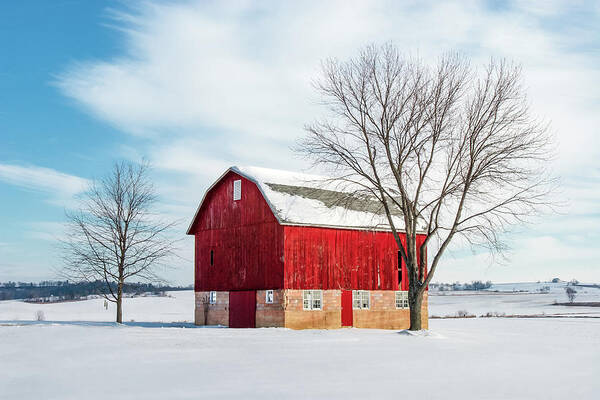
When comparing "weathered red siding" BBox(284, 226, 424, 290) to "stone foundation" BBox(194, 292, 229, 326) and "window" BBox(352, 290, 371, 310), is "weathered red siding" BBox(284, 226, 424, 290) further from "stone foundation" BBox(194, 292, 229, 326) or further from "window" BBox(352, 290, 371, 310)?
"stone foundation" BBox(194, 292, 229, 326)

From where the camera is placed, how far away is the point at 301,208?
30.8m

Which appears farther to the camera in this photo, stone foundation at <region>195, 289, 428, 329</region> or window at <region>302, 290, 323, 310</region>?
window at <region>302, 290, 323, 310</region>

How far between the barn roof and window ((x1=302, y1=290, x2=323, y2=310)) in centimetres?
328

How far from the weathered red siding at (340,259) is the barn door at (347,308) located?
0.36 metres

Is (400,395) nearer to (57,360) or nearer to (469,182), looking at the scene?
(57,360)

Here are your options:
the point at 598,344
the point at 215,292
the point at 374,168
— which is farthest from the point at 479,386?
the point at 215,292

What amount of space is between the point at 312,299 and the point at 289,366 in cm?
1448

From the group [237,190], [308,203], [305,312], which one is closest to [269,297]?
[305,312]

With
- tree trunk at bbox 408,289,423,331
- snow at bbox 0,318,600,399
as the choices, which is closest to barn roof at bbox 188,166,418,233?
tree trunk at bbox 408,289,423,331

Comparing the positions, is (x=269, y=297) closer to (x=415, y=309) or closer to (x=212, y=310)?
(x=212, y=310)

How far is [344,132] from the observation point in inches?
1103

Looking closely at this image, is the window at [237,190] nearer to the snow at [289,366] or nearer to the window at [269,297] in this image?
the window at [269,297]

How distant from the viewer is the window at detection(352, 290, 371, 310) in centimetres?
3169

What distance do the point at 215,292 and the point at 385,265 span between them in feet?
30.7
